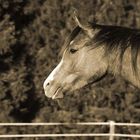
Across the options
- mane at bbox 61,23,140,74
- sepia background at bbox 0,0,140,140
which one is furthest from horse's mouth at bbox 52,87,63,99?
sepia background at bbox 0,0,140,140

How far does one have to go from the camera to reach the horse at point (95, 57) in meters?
5.04

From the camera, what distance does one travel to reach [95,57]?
519 centimetres

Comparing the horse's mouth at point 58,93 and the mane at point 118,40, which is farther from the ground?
the mane at point 118,40

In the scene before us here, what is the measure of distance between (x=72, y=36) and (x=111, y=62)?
1.45 feet

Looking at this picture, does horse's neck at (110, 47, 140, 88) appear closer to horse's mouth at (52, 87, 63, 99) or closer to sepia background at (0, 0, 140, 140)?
horse's mouth at (52, 87, 63, 99)

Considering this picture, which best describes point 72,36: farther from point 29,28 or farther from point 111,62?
point 29,28

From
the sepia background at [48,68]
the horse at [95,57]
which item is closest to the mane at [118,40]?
the horse at [95,57]

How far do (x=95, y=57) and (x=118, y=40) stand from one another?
0.27 meters

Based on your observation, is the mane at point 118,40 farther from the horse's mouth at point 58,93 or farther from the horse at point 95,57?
the horse's mouth at point 58,93

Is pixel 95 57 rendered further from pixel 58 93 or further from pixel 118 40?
pixel 58 93

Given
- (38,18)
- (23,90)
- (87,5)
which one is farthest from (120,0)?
(23,90)

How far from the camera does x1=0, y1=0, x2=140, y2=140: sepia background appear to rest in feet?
31.6

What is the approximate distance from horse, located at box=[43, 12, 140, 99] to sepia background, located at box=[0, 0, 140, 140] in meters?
4.19

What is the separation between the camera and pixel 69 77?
541 centimetres
